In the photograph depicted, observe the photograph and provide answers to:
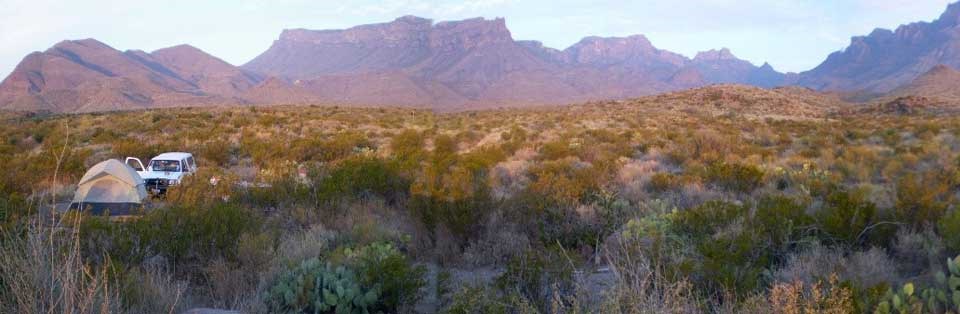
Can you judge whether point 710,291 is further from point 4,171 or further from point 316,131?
point 316,131

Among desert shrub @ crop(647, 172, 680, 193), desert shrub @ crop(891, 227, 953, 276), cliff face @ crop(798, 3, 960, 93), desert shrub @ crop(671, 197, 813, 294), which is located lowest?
desert shrub @ crop(647, 172, 680, 193)

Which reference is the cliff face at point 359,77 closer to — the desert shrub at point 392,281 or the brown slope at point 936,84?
the brown slope at point 936,84

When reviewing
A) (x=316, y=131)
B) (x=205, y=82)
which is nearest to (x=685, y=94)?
(x=316, y=131)

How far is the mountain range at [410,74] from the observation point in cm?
10006

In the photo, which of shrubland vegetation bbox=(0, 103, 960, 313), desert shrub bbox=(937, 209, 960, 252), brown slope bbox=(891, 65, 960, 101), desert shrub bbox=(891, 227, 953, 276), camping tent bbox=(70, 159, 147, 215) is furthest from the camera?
brown slope bbox=(891, 65, 960, 101)

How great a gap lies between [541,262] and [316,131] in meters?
25.6

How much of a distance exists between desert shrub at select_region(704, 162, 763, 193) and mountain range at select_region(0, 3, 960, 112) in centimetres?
8831

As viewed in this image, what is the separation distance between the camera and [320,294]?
5195 millimetres

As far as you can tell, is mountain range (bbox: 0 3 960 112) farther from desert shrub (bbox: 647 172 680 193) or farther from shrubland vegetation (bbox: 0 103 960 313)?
shrubland vegetation (bbox: 0 103 960 313)

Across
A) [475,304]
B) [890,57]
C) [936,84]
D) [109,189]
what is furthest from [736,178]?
[890,57]

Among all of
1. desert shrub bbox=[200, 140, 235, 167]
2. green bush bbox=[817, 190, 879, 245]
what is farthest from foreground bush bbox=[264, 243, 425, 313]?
desert shrub bbox=[200, 140, 235, 167]

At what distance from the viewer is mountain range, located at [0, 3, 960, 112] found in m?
100

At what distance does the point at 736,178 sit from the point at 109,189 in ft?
39.4

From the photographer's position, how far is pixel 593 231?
25.8 ft
